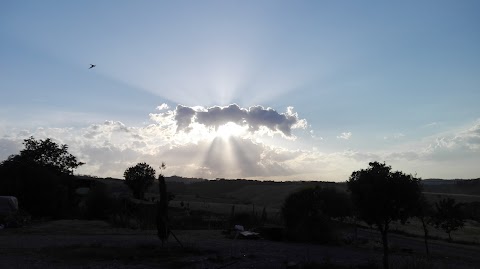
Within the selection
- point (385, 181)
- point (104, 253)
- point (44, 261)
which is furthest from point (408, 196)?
point (44, 261)

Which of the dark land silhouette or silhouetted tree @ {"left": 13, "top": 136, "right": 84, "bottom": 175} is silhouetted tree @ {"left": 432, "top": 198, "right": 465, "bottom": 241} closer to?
the dark land silhouette

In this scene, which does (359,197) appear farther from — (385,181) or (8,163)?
(8,163)

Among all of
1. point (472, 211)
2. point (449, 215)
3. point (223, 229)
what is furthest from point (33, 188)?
point (472, 211)

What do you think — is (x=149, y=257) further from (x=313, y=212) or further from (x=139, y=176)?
(x=139, y=176)

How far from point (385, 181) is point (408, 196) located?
3.53 feet

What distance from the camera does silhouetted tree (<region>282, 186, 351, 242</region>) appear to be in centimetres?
3497

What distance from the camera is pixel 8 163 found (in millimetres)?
57062

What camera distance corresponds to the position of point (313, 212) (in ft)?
119

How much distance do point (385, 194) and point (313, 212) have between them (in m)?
17.7

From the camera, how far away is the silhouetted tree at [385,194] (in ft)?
61.7

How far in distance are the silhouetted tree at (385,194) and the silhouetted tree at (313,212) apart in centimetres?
1558

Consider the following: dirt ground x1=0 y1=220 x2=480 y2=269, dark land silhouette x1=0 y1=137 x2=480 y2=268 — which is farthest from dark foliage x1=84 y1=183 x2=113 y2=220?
dirt ground x1=0 y1=220 x2=480 y2=269

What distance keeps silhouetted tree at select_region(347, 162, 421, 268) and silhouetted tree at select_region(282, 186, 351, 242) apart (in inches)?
614

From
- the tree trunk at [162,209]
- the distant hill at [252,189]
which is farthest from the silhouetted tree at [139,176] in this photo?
the tree trunk at [162,209]
